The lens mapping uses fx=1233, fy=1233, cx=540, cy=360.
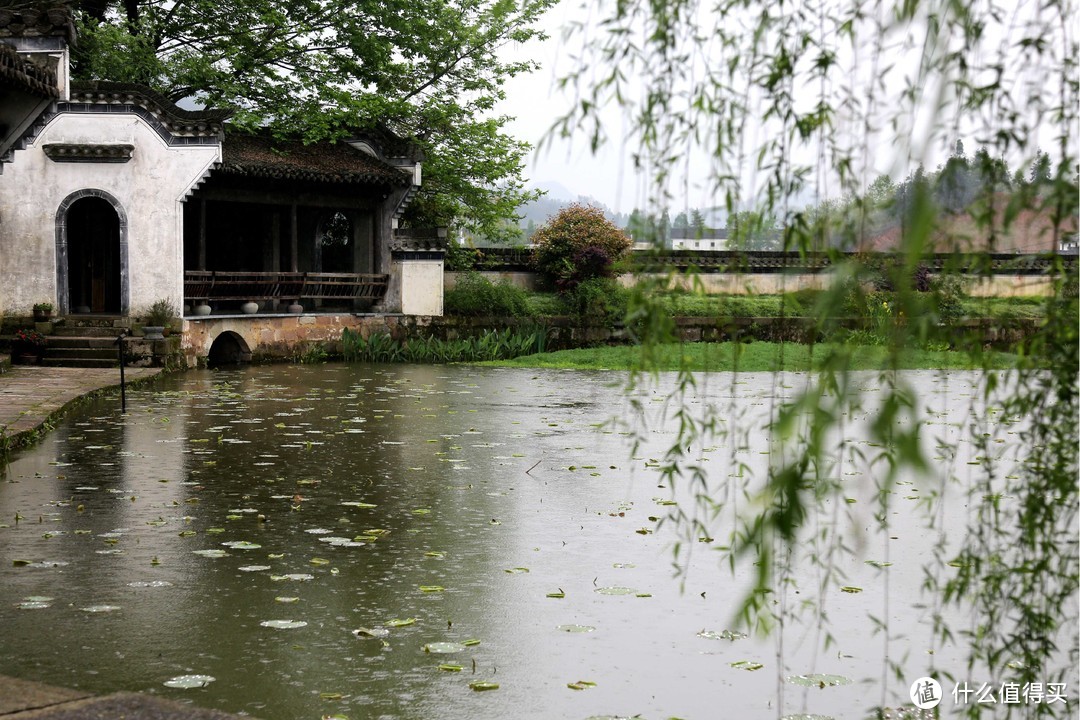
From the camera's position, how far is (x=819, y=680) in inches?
177

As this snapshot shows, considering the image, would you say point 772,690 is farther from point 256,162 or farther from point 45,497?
point 256,162

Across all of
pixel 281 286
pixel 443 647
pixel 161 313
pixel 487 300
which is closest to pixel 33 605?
pixel 443 647

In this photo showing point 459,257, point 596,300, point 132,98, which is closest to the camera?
point 132,98

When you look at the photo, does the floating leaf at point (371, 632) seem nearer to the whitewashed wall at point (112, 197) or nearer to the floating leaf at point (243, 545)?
the floating leaf at point (243, 545)

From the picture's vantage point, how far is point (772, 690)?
4422 millimetres

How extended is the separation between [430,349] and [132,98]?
651 cm

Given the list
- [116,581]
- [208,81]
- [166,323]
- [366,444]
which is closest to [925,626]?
[116,581]

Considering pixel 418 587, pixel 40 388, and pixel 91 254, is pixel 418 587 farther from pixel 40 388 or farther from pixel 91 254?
pixel 91 254

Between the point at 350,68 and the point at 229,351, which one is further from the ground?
the point at 350,68

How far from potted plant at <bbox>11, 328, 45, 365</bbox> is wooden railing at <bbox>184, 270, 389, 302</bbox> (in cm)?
265

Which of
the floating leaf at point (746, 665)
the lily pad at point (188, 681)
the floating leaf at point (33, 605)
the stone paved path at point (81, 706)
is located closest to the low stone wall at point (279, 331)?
the floating leaf at point (33, 605)

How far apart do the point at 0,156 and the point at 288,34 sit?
1212 centimetres

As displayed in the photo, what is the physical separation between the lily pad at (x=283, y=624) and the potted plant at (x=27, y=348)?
1481cm

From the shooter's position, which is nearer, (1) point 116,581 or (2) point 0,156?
(1) point 116,581
